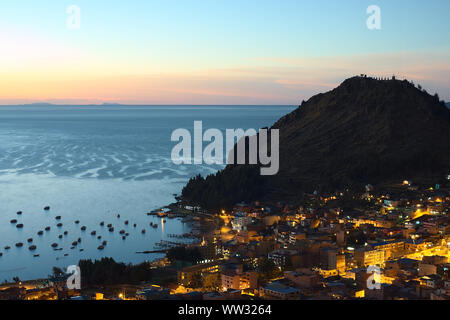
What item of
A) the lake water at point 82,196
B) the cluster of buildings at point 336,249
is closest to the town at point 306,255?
the cluster of buildings at point 336,249

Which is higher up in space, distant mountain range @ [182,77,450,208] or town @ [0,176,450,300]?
distant mountain range @ [182,77,450,208]

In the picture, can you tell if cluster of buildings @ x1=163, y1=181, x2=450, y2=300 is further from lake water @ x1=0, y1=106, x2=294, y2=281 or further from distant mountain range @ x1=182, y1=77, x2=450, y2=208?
lake water @ x1=0, y1=106, x2=294, y2=281

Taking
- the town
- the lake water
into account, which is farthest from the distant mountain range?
the lake water

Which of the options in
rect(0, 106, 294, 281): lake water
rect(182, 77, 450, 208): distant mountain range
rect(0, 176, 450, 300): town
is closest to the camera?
rect(0, 176, 450, 300): town

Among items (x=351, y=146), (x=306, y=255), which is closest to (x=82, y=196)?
(x=306, y=255)

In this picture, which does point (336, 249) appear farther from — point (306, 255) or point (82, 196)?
point (82, 196)

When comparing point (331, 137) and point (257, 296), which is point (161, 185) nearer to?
point (331, 137)
